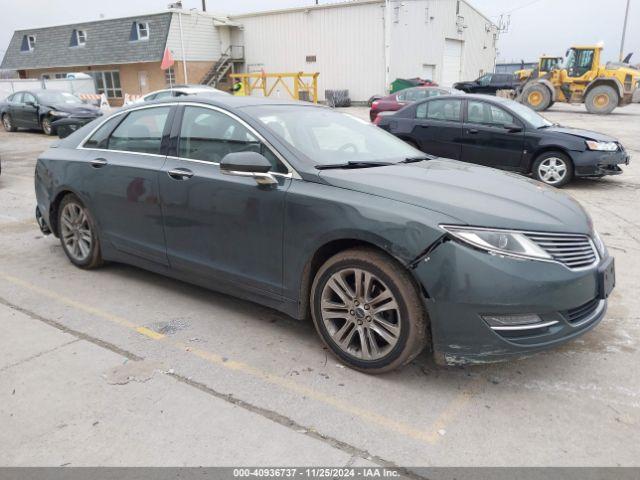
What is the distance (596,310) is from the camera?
315 cm

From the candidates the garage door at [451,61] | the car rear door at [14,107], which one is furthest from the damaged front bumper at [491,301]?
the garage door at [451,61]

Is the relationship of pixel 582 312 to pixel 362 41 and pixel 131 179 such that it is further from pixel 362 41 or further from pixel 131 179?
pixel 362 41

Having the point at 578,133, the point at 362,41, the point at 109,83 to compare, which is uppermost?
the point at 362,41

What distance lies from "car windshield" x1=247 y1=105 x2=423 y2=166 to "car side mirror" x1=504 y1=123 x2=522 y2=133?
5221mm

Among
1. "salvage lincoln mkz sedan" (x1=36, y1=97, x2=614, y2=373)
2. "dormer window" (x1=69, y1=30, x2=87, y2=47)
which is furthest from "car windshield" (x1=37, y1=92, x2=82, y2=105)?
"dormer window" (x1=69, y1=30, x2=87, y2=47)

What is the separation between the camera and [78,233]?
499 cm

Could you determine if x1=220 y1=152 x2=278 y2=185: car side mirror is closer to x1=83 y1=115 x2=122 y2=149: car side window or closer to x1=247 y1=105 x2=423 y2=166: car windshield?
x1=247 y1=105 x2=423 y2=166: car windshield

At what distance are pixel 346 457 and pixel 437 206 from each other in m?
1.41

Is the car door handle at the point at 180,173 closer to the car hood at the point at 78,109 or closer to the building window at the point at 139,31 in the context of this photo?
the car hood at the point at 78,109

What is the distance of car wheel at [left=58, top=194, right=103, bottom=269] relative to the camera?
4844 millimetres

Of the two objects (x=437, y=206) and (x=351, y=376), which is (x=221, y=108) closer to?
(x=437, y=206)

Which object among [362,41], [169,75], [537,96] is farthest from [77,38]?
[537,96]

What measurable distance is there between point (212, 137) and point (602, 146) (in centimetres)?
730

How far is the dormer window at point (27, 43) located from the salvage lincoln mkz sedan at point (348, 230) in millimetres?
40232
